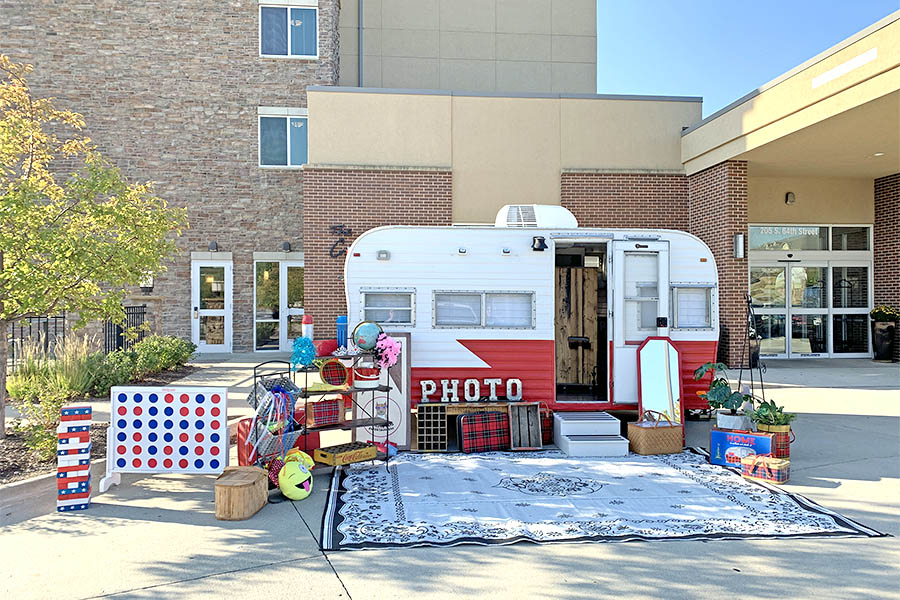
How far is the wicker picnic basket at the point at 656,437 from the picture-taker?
23.9 ft

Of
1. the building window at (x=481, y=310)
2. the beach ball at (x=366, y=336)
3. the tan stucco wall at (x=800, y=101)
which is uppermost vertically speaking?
the tan stucco wall at (x=800, y=101)

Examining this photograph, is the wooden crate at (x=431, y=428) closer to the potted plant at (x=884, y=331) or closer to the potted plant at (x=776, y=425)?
the potted plant at (x=776, y=425)

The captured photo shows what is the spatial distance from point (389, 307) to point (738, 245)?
7.87 m

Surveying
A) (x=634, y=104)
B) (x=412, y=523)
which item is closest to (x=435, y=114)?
(x=634, y=104)

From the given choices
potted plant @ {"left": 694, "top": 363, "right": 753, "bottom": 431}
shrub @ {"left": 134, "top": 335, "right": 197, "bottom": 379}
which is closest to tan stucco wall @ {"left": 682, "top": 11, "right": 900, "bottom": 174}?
potted plant @ {"left": 694, "top": 363, "right": 753, "bottom": 431}

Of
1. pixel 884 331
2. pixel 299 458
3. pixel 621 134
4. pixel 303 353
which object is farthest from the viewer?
pixel 884 331

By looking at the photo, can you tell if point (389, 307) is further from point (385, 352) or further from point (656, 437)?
point (656, 437)

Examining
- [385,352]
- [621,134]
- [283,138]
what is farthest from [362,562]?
[283,138]

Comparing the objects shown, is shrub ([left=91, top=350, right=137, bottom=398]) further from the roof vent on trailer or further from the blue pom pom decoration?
the roof vent on trailer

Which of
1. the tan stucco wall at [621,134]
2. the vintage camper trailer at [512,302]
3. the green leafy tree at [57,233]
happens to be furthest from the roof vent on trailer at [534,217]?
the tan stucco wall at [621,134]

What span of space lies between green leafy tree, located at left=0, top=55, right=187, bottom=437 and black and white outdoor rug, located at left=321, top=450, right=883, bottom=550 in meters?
3.31

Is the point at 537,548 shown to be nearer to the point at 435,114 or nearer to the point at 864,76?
the point at 864,76

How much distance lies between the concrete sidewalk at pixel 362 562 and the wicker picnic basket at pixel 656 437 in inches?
70.5

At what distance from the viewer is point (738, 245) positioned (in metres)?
12.6
